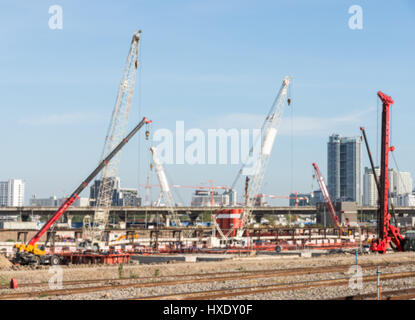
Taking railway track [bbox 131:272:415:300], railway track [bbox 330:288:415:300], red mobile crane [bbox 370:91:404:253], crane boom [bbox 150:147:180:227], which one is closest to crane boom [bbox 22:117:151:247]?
red mobile crane [bbox 370:91:404:253]

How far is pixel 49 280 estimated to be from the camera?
35188 mm

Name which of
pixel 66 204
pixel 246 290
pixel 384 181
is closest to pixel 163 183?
pixel 66 204

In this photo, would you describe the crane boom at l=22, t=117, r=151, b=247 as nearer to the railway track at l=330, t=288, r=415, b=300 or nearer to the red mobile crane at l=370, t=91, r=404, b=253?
the red mobile crane at l=370, t=91, r=404, b=253

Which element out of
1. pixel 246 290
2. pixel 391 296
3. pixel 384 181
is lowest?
pixel 246 290

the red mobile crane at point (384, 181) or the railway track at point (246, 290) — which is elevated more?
the red mobile crane at point (384, 181)

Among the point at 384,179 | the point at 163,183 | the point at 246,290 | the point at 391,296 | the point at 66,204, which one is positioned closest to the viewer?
the point at 391,296

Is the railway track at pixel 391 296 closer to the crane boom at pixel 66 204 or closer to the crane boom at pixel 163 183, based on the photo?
the crane boom at pixel 66 204

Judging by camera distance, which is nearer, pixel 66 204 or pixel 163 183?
pixel 66 204

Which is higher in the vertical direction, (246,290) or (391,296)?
(391,296)

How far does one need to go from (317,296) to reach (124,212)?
6121 inches

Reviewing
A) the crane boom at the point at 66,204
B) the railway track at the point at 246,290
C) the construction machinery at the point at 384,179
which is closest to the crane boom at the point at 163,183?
the crane boom at the point at 66,204

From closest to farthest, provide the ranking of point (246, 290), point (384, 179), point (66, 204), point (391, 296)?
point (391, 296) < point (246, 290) < point (384, 179) < point (66, 204)

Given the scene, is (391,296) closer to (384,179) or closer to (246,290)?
(246,290)
